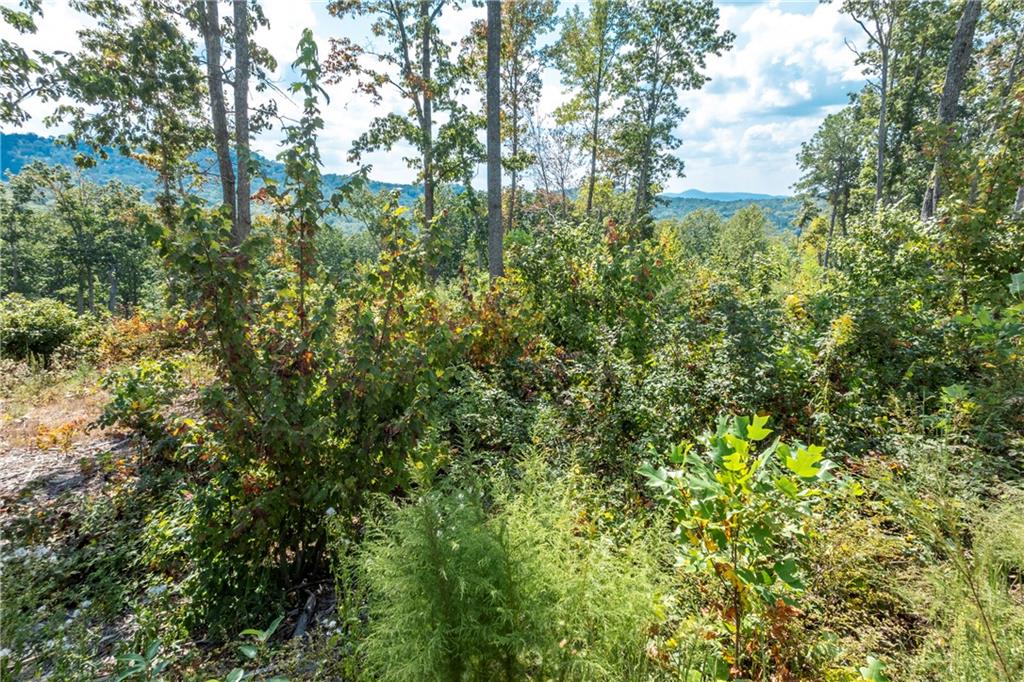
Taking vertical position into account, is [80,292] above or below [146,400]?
above

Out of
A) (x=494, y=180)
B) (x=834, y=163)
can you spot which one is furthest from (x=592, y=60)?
(x=834, y=163)

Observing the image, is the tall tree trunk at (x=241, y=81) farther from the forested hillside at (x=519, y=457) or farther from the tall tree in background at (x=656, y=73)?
the tall tree in background at (x=656, y=73)

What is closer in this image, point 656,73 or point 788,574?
point 788,574

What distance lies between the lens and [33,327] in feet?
31.5

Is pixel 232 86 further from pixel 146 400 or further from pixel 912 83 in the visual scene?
pixel 912 83

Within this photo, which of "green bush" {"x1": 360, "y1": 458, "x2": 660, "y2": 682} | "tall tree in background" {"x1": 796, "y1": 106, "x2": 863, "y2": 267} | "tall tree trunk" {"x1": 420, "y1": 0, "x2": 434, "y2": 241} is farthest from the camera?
"tall tree in background" {"x1": 796, "y1": 106, "x2": 863, "y2": 267}

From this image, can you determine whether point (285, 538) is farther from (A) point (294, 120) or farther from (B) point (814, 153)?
(B) point (814, 153)

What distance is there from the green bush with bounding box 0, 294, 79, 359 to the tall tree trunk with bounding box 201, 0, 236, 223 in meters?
5.48

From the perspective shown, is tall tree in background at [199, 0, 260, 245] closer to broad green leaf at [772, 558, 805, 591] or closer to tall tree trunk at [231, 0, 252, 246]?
tall tree trunk at [231, 0, 252, 246]

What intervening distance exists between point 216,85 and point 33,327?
6.55m

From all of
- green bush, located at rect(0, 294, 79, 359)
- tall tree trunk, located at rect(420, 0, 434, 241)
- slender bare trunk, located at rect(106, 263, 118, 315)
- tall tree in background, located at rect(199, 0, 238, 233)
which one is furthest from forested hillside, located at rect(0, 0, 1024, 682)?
slender bare trunk, located at rect(106, 263, 118, 315)

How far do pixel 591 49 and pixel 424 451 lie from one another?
18.5 metres

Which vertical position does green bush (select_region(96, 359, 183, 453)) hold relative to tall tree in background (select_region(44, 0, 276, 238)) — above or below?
below

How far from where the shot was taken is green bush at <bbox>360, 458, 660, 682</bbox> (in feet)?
4.93
